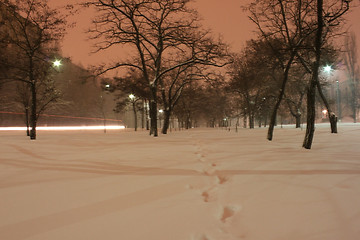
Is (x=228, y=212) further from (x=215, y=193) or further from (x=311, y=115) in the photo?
(x=311, y=115)

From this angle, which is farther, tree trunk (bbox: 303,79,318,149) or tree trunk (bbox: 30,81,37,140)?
tree trunk (bbox: 30,81,37,140)

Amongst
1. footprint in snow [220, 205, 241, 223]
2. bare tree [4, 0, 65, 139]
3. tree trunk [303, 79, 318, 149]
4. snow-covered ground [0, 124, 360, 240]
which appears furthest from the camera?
bare tree [4, 0, 65, 139]

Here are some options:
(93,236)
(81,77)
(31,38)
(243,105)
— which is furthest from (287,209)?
(243,105)

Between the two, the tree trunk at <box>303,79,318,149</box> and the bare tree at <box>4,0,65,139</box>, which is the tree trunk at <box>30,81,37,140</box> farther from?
the tree trunk at <box>303,79,318,149</box>

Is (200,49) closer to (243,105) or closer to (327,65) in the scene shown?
(327,65)

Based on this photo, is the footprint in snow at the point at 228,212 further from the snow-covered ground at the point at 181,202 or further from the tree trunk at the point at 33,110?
the tree trunk at the point at 33,110

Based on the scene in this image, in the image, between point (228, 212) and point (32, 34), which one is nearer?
point (228, 212)

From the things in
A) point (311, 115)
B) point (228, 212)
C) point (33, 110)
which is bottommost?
point (228, 212)

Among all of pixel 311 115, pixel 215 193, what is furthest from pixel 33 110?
pixel 311 115

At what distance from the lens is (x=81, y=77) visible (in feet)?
49.3

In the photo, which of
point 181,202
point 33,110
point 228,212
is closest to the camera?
point 228,212

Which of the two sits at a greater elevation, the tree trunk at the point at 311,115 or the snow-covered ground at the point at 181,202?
the tree trunk at the point at 311,115

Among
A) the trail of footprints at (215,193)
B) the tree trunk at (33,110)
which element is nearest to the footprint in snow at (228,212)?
the trail of footprints at (215,193)

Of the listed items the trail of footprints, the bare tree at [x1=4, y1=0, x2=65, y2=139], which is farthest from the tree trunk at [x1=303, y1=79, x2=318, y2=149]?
the bare tree at [x1=4, y1=0, x2=65, y2=139]
